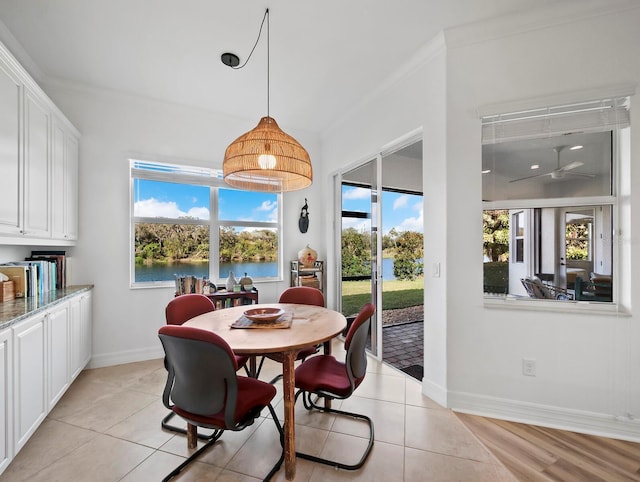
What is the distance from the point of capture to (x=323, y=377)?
1.88m

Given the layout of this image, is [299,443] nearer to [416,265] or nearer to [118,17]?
[416,265]

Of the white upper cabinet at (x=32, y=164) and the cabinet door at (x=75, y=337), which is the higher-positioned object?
the white upper cabinet at (x=32, y=164)

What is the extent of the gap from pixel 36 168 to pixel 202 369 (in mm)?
2148

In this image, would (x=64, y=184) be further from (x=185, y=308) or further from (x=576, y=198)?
(x=576, y=198)

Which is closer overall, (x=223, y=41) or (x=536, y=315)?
(x=536, y=315)

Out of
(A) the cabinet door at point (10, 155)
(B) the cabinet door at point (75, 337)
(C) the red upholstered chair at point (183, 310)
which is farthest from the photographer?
(B) the cabinet door at point (75, 337)

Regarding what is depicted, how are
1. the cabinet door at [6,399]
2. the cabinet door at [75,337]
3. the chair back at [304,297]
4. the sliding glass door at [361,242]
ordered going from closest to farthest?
1. the cabinet door at [6,399]
2. the cabinet door at [75,337]
3. the chair back at [304,297]
4. the sliding glass door at [361,242]

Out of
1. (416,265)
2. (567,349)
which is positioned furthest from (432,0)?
(567,349)

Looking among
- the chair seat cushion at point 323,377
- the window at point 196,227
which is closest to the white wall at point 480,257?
the chair seat cushion at point 323,377

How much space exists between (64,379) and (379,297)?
2.91 meters

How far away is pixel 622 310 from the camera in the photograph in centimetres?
196

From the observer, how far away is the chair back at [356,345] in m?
1.72

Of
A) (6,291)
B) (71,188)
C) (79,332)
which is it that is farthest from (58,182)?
(79,332)

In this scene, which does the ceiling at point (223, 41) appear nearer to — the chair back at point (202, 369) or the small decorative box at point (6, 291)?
the small decorative box at point (6, 291)
